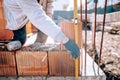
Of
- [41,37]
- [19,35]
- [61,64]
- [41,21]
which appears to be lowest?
[61,64]

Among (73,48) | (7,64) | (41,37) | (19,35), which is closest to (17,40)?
(19,35)

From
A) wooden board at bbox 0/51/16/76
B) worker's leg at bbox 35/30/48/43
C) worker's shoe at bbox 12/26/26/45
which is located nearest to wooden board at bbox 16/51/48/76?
wooden board at bbox 0/51/16/76

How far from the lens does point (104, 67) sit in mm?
3760

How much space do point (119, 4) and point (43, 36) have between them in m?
5.08

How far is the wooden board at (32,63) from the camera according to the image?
2.76 m

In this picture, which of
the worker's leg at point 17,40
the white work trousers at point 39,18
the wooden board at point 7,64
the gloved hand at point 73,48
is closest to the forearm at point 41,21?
the white work trousers at point 39,18

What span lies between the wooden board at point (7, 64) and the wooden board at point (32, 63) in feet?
0.25

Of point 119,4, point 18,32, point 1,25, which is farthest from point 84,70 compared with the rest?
point 119,4

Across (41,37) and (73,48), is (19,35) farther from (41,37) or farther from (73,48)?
(73,48)

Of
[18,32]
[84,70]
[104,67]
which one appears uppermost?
[18,32]

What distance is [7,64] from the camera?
2830mm

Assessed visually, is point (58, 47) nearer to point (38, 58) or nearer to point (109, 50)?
point (38, 58)

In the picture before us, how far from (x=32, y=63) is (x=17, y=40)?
46 centimetres

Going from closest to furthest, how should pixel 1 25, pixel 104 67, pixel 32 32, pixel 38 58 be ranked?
pixel 38 58 < pixel 1 25 < pixel 104 67 < pixel 32 32
